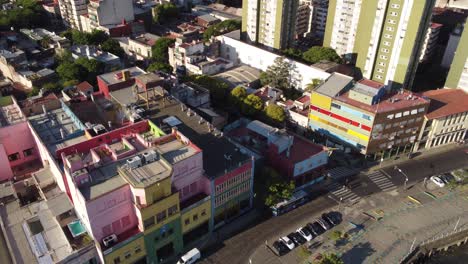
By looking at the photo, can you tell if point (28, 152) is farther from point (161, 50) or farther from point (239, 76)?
point (239, 76)

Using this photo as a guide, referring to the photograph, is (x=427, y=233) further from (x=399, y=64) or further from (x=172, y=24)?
(x=172, y=24)

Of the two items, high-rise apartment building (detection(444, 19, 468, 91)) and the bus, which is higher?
high-rise apartment building (detection(444, 19, 468, 91))

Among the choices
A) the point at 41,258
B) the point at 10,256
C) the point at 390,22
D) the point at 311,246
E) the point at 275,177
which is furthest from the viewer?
the point at 390,22

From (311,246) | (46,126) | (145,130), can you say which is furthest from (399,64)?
(46,126)

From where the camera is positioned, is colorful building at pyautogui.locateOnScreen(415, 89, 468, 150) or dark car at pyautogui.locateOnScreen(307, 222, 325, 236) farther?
colorful building at pyautogui.locateOnScreen(415, 89, 468, 150)

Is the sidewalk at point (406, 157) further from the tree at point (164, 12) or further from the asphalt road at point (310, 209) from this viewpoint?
the tree at point (164, 12)

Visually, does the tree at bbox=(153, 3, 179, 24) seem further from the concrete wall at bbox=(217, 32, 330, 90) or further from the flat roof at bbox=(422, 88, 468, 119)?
the flat roof at bbox=(422, 88, 468, 119)

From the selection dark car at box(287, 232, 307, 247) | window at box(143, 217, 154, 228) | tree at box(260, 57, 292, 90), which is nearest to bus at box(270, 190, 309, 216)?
dark car at box(287, 232, 307, 247)
